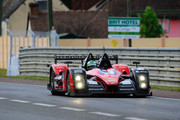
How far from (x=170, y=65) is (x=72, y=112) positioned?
9308 mm

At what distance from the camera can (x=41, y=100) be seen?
1302 cm

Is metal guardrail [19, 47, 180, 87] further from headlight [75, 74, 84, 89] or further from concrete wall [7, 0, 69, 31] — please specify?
concrete wall [7, 0, 69, 31]

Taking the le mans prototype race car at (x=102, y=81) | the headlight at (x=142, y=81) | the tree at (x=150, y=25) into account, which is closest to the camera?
the le mans prototype race car at (x=102, y=81)

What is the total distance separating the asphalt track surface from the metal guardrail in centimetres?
530

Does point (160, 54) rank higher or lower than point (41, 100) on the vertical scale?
higher

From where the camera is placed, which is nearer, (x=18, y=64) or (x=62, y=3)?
(x=18, y=64)

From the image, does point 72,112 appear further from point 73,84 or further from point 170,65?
point 170,65

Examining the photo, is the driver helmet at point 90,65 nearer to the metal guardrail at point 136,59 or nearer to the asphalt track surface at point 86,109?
the asphalt track surface at point 86,109

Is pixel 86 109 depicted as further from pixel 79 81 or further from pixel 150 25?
pixel 150 25

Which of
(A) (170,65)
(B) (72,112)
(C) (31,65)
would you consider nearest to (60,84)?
(B) (72,112)

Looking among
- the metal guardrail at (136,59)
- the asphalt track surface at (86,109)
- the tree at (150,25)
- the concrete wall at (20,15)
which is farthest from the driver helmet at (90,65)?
the concrete wall at (20,15)

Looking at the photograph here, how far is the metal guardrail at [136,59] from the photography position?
747 inches

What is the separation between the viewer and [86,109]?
10.9 metres

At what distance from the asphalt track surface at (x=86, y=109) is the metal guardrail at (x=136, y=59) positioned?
530 centimetres
